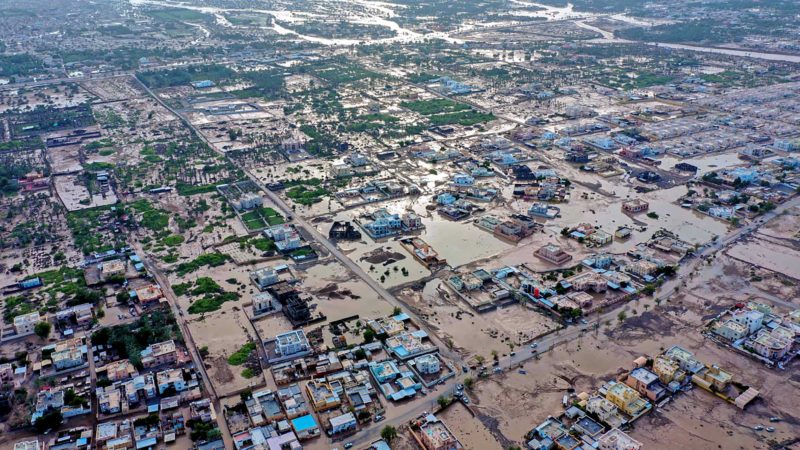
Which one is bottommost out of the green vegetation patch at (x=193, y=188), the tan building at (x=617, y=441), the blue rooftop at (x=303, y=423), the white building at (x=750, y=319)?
the green vegetation patch at (x=193, y=188)

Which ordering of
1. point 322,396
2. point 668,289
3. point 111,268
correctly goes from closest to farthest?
point 322,396 < point 668,289 < point 111,268

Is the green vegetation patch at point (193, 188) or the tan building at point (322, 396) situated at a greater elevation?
the tan building at point (322, 396)

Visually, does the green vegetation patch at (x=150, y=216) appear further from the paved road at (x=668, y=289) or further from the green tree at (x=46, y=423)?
the paved road at (x=668, y=289)

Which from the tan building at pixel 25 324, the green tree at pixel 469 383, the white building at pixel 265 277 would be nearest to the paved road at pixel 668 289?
the green tree at pixel 469 383

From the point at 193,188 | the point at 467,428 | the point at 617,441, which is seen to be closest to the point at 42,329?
the point at 193,188

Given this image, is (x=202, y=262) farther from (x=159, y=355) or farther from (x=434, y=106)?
(x=434, y=106)

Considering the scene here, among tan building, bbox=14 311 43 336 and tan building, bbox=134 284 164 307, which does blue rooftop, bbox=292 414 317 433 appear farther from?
tan building, bbox=14 311 43 336

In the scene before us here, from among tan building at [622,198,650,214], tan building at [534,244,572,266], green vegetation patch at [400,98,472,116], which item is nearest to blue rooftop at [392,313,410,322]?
tan building at [534,244,572,266]

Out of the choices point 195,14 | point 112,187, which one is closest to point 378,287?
point 112,187
